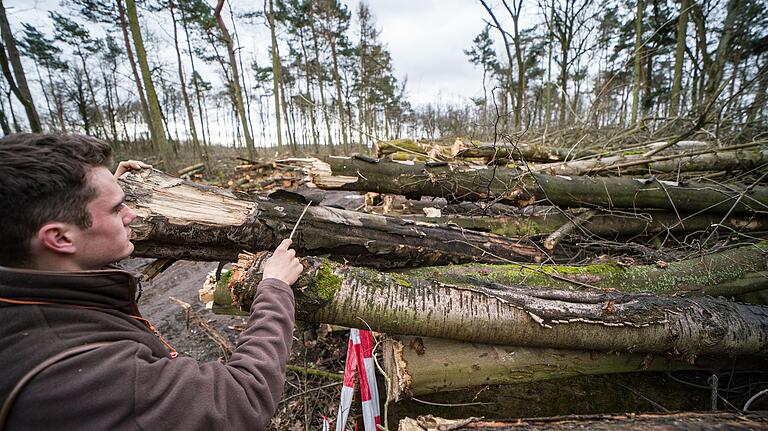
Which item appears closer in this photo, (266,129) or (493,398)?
(493,398)

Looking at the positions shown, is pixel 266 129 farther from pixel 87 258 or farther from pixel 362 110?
pixel 87 258

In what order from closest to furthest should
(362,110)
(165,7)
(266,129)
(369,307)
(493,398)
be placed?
(369,307), (493,398), (165,7), (362,110), (266,129)

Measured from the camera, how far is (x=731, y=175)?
14.1 ft

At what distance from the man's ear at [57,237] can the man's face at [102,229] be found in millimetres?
21

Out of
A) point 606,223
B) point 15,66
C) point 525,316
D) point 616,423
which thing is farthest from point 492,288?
point 15,66

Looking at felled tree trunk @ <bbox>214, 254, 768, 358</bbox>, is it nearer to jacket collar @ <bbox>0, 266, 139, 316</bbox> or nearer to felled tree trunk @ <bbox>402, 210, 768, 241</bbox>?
jacket collar @ <bbox>0, 266, 139, 316</bbox>

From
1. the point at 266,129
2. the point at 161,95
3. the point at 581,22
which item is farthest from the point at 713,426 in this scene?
the point at 266,129

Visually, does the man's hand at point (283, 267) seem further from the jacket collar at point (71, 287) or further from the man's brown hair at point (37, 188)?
the man's brown hair at point (37, 188)

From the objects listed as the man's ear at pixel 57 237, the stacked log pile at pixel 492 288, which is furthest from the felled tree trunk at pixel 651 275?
the man's ear at pixel 57 237

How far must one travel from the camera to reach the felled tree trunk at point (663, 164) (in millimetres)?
3950

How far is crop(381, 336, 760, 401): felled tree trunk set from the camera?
1.93 metres

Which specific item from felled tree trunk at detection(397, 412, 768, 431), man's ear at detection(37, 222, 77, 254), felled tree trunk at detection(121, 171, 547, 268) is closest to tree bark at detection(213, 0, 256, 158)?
felled tree trunk at detection(121, 171, 547, 268)

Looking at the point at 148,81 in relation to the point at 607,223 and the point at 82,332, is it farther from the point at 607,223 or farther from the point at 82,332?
the point at 607,223

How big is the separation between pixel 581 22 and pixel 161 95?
3088cm
